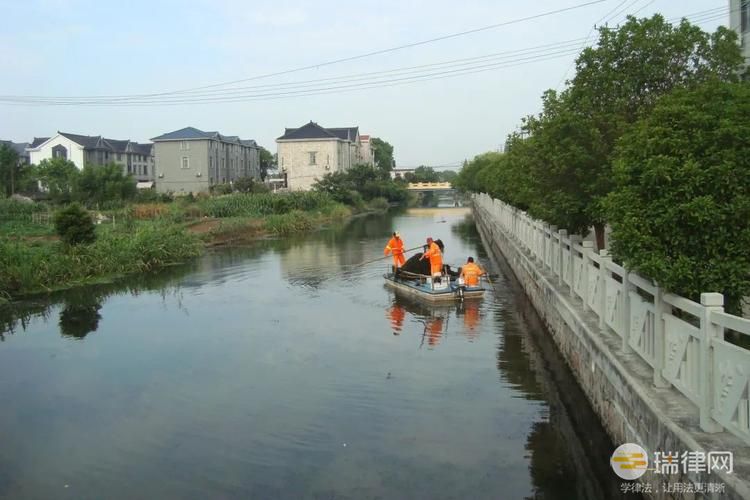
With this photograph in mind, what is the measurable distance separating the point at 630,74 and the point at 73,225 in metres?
16.7

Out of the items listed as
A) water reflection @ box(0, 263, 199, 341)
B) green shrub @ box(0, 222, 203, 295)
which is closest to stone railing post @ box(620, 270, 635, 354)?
water reflection @ box(0, 263, 199, 341)

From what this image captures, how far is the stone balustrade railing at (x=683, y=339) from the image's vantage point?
4.60 m

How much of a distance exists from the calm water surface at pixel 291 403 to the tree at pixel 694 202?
2.16 m

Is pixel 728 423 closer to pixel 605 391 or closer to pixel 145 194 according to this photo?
pixel 605 391

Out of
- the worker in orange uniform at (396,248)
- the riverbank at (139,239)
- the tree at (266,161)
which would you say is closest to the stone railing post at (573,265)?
the worker in orange uniform at (396,248)

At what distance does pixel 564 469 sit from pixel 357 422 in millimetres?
2585

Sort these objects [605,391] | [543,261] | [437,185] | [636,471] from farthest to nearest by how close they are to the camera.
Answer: [437,185]
[543,261]
[605,391]
[636,471]

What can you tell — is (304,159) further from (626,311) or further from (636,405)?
(636,405)

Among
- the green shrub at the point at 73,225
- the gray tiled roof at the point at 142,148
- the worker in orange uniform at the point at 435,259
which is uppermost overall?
the gray tiled roof at the point at 142,148

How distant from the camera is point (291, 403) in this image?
9297 mm

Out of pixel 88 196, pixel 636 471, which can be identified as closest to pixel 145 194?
pixel 88 196

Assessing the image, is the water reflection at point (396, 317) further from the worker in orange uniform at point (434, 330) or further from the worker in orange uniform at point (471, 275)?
the worker in orange uniform at point (471, 275)

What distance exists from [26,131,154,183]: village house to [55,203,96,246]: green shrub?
1703 inches

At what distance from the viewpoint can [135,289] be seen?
19.6 metres
